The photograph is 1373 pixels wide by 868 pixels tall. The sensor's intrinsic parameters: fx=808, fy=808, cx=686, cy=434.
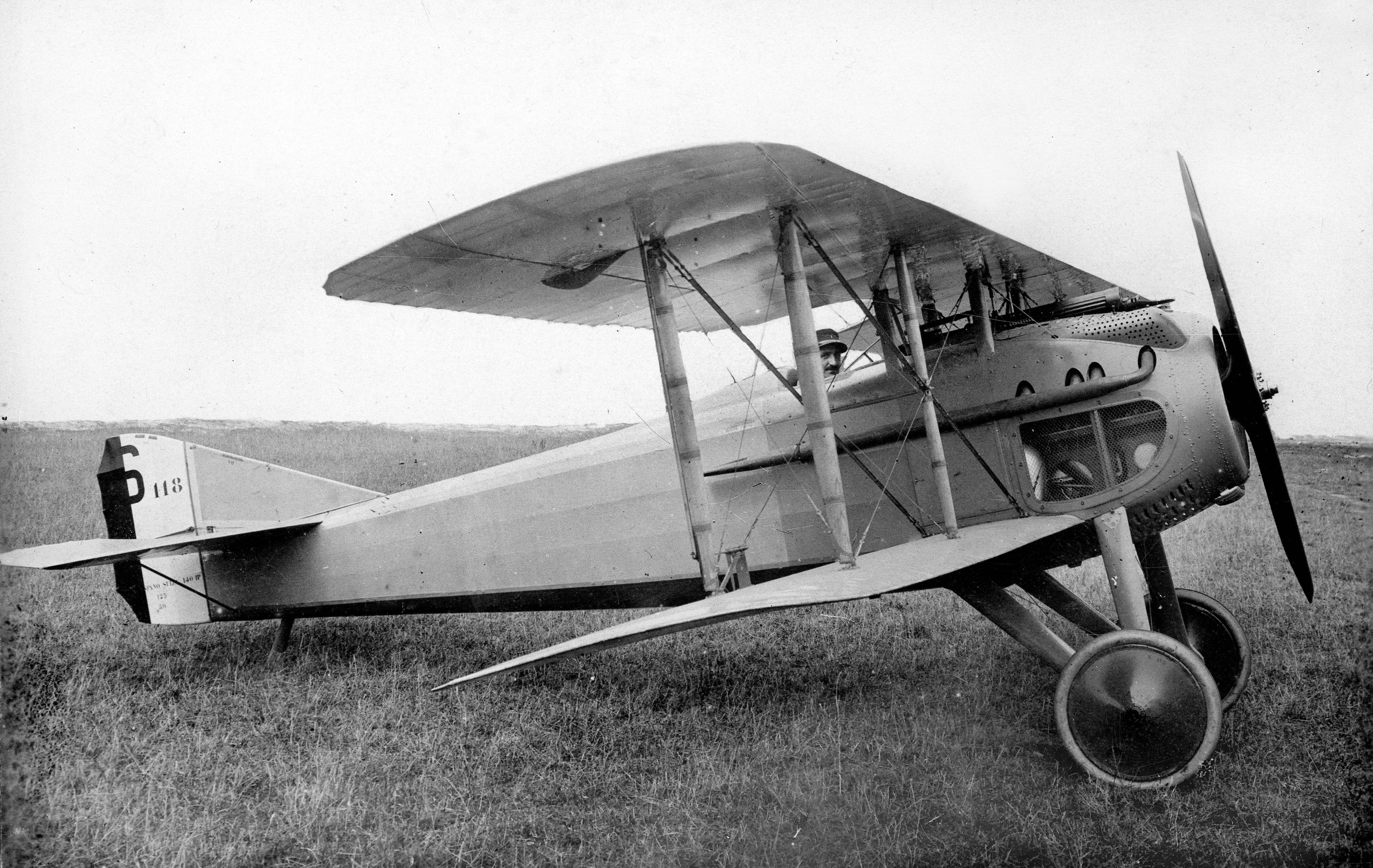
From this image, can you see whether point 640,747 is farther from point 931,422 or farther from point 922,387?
point 922,387

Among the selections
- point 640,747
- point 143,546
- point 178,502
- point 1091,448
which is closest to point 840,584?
point 640,747

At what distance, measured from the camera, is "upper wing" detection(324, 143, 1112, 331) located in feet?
11.8

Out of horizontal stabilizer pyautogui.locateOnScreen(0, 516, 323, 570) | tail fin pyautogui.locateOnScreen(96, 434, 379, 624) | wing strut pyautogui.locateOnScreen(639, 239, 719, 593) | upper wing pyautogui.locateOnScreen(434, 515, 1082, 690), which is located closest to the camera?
upper wing pyautogui.locateOnScreen(434, 515, 1082, 690)

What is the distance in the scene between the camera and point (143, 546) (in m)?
5.08

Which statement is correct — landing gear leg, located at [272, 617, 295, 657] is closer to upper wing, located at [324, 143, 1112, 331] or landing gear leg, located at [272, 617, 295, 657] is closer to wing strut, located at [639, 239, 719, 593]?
upper wing, located at [324, 143, 1112, 331]

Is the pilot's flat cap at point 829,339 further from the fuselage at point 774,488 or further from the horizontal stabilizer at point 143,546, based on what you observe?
the horizontal stabilizer at point 143,546

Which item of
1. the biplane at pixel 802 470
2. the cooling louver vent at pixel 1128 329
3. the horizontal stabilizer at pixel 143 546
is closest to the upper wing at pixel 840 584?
the biplane at pixel 802 470

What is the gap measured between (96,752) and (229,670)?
1.43 m


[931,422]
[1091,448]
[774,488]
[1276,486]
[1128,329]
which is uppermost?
[1128,329]

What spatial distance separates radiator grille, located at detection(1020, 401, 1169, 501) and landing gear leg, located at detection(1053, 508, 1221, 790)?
1091 millimetres

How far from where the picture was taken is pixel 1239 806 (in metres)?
3.38

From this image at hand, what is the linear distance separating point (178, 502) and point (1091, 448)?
6.09 meters

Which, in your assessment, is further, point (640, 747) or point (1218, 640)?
point (1218, 640)

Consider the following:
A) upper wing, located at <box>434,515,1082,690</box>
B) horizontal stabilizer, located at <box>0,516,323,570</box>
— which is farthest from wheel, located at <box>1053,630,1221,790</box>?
horizontal stabilizer, located at <box>0,516,323,570</box>
